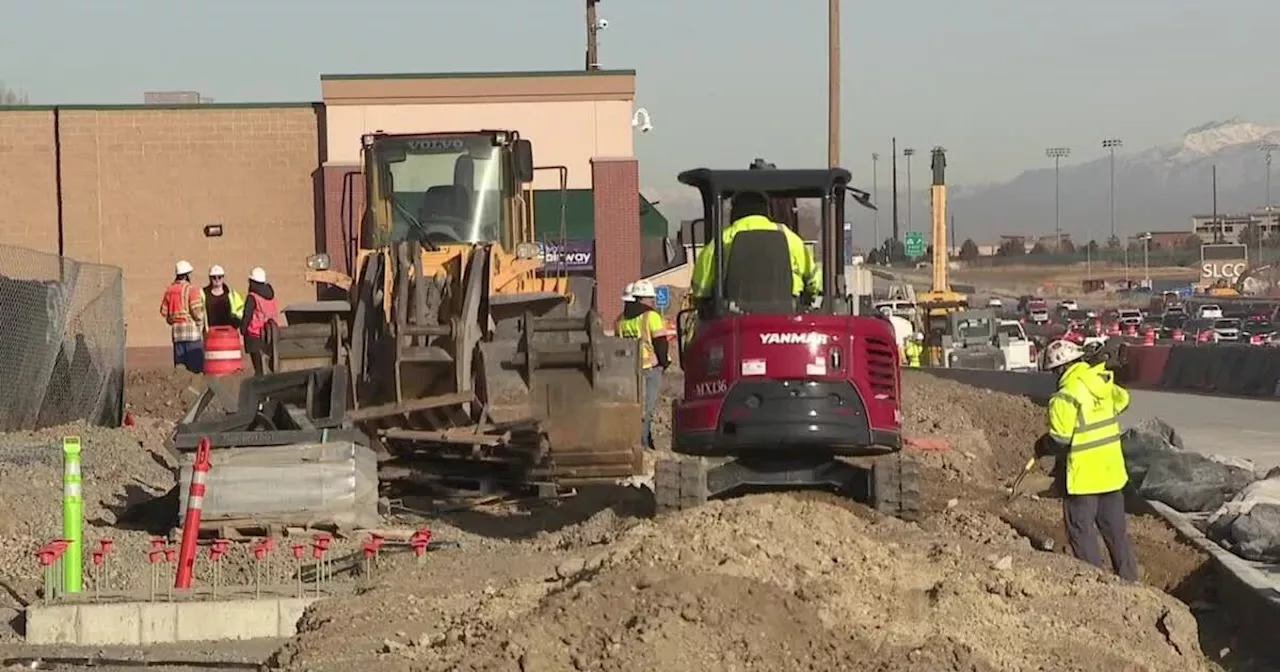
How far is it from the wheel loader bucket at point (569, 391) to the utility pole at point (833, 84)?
719 inches

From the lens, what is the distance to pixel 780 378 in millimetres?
10883

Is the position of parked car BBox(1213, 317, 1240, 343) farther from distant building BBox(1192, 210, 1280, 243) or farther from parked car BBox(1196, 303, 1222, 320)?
distant building BBox(1192, 210, 1280, 243)

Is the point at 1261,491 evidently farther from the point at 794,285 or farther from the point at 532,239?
the point at 532,239

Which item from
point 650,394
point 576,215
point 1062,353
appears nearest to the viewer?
point 1062,353

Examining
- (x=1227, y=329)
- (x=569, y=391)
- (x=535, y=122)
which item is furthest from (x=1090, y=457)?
(x=1227, y=329)

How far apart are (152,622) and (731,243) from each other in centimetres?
398

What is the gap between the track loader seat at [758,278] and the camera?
11.0 m

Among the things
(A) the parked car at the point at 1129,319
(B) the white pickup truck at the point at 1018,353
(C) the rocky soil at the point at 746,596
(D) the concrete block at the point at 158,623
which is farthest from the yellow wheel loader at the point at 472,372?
(A) the parked car at the point at 1129,319

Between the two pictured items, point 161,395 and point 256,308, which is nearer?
point 256,308

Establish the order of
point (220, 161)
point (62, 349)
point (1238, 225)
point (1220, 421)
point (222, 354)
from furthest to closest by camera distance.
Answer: point (1238, 225)
point (220, 161)
point (1220, 421)
point (62, 349)
point (222, 354)

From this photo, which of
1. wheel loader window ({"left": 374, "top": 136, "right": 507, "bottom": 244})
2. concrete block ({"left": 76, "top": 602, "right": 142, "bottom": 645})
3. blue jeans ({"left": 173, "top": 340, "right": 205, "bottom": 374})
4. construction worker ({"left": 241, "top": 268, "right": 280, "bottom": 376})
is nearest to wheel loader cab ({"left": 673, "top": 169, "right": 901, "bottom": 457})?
concrete block ({"left": 76, "top": 602, "right": 142, "bottom": 645})

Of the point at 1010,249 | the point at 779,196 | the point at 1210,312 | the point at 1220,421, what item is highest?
the point at 1010,249

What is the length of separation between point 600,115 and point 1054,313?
215 ft

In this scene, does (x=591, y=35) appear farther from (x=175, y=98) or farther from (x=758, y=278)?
(x=758, y=278)
